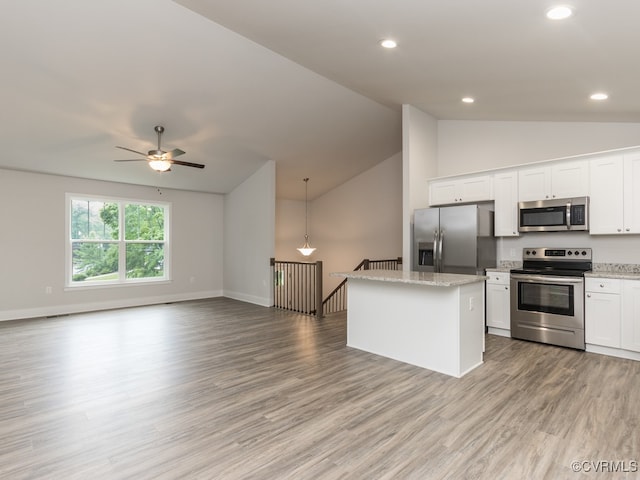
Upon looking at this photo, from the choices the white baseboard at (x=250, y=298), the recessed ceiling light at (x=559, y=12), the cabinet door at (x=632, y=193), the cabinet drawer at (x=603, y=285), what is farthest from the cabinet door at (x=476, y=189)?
the white baseboard at (x=250, y=298)

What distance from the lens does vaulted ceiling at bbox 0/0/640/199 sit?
3.14 meters

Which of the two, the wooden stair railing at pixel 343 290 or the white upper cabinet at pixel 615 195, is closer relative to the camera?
the white upper cabinet at pixel 615 195

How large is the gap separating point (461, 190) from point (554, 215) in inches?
53.4

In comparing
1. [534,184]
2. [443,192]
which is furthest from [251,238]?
[534,184]

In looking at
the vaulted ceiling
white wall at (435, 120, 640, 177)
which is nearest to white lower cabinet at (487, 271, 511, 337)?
white wall at (435, 120, 640, 177)

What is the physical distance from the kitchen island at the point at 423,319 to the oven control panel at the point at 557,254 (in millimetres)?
1644

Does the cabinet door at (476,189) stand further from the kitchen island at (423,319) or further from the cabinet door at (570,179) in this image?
the kitchen island at (423,319)

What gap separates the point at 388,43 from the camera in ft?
12.1

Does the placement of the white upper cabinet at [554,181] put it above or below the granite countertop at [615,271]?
above

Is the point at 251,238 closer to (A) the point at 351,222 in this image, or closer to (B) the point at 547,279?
(A) the point at 351,222

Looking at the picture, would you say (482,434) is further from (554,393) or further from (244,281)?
(244,281)

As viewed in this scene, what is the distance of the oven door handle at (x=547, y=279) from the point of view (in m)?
4.37

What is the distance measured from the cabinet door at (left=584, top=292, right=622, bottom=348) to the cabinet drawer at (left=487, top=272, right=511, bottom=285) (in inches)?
35.9

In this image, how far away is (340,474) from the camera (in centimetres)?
208
